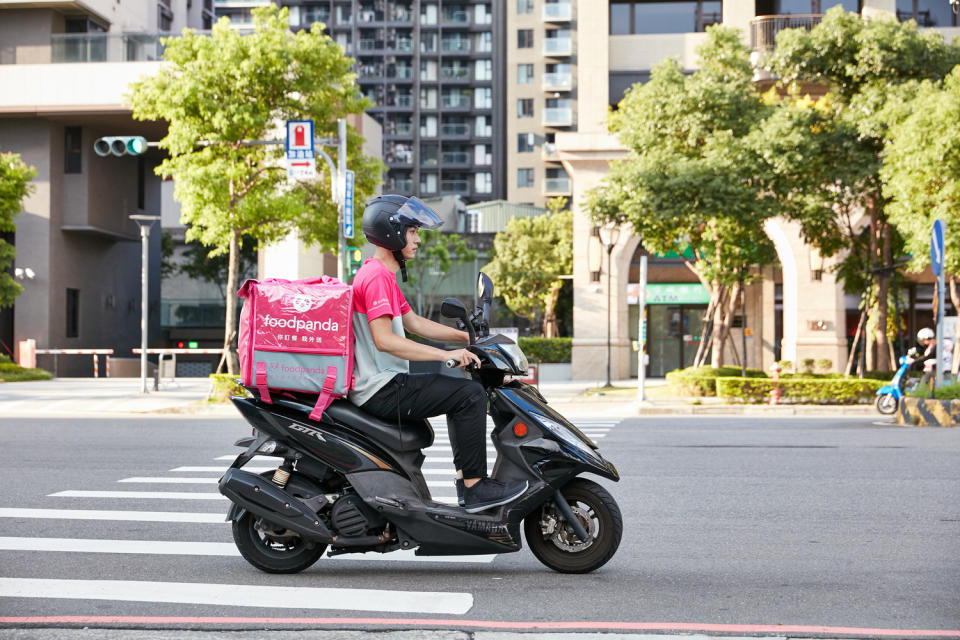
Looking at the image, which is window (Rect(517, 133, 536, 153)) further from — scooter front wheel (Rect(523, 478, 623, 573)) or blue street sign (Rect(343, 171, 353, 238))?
scooter front wheel (Rect(523, 478, 623, 573))

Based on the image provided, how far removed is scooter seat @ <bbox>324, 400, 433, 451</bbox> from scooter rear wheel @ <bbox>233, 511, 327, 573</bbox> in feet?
2.30

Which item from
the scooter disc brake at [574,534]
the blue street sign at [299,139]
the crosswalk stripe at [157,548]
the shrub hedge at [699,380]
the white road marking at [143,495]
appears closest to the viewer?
the scooter disc brake at [574,534]

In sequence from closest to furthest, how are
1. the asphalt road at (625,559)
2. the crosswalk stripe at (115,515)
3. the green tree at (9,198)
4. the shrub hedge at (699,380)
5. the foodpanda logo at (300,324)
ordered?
the asphalt road at (625,559) < the foodpanda logo at (300,324) < the crosswalk stripe at (115,515) < the shrub hedge at (699,380) < the green tree at (9,198)

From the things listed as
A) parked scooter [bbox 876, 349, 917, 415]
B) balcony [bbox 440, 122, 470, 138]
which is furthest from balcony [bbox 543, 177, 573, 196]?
parked scooter [bbox 876, 349, 917, 415]

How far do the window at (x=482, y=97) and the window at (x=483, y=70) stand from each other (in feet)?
2.97

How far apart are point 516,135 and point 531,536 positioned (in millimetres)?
71670

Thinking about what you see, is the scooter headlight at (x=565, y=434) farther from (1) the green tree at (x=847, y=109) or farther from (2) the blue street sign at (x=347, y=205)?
(1) the green tree at (x=847, y=109)

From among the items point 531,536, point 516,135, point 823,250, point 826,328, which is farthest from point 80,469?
point 516,135

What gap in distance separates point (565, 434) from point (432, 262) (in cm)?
4381

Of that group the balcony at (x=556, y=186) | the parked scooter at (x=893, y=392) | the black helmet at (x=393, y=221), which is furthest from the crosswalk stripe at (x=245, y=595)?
the balcony at (x=556, y=186)

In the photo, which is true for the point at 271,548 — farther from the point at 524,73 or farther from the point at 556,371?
the point at 524,73

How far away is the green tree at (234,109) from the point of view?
23.1m

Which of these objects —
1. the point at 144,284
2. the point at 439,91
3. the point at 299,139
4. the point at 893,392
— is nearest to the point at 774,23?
the point at 299,139

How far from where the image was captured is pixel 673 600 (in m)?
5.26
